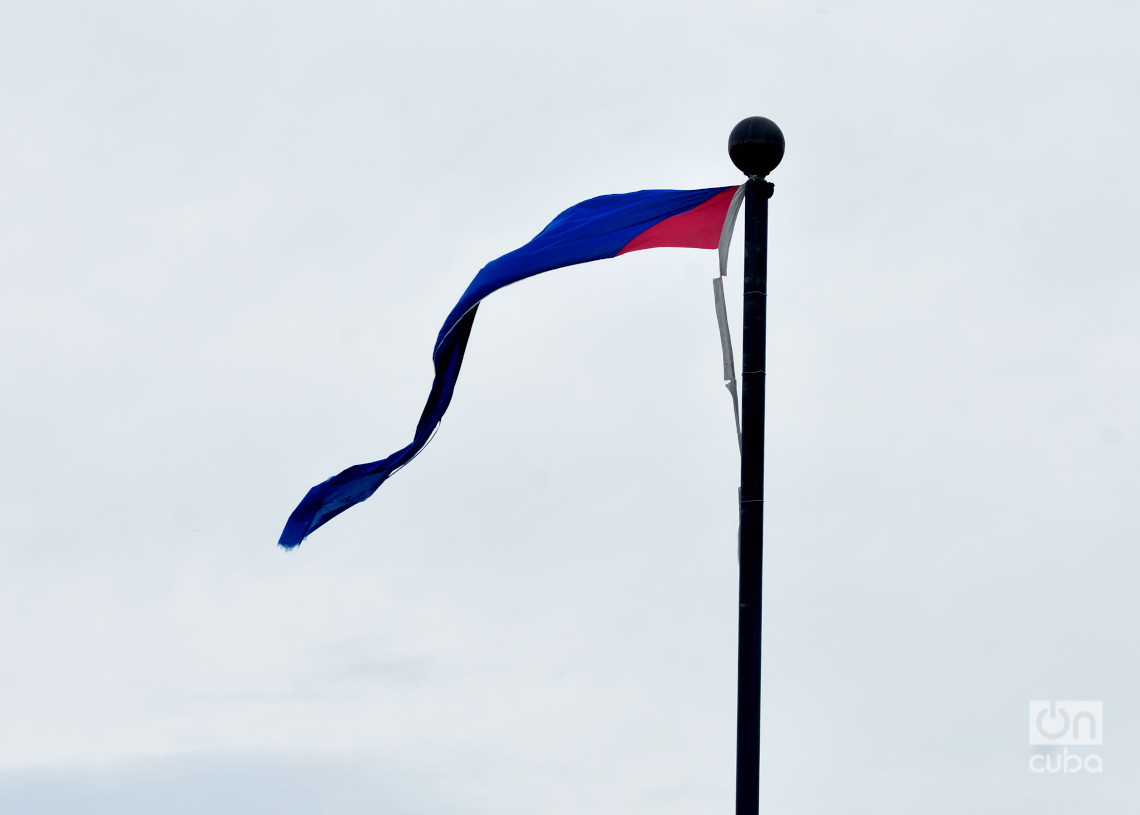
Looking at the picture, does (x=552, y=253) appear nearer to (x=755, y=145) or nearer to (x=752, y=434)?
(x=755, y=145)

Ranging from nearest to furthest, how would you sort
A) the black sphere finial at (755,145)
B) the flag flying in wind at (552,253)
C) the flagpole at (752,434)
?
1. the flagpole at (752,434)
2. the black sphere finial at (755,145)
3. the flag flying in wind at (552,253)

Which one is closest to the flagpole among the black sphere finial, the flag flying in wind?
the black sphere finial

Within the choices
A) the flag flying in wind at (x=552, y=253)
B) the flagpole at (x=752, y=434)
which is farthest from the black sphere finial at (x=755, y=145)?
the flag flying in wind at (x=552, y=253)

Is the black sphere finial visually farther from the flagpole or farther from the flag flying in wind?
the flag flying in wind

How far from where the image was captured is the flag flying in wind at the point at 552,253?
14.7 meters

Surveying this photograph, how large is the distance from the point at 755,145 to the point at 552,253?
2.67 m

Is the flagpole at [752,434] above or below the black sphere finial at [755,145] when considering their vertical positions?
below

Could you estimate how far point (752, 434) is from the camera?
1265 centimetres

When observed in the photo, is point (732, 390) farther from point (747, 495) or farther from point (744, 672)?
point (744, 672)

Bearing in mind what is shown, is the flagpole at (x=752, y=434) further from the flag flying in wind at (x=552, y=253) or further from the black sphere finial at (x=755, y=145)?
the flag flying in wind at (x=552, y=253)

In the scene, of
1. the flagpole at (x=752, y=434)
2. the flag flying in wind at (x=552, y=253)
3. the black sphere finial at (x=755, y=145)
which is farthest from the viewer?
the flag flying in wind at (x=552, y=253)

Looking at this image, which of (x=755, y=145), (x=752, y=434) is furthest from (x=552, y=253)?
(x=752, y=434)

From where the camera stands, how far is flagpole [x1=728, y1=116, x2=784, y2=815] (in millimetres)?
12062

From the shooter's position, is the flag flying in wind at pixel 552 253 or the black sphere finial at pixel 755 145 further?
the flag flying in wind at pixel 552 253
